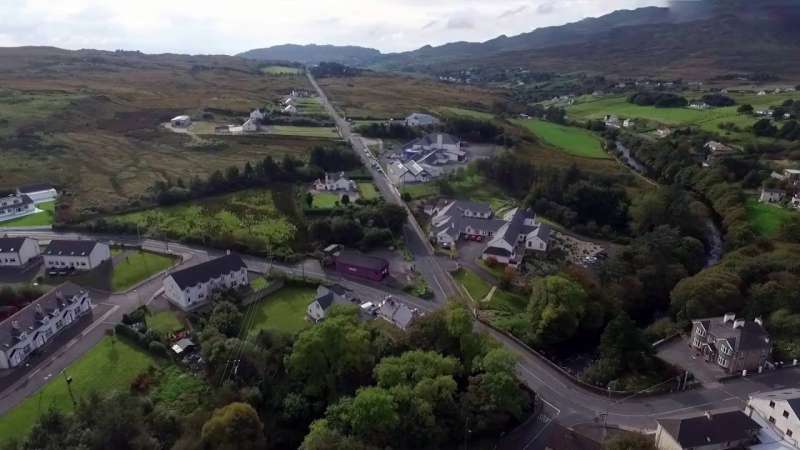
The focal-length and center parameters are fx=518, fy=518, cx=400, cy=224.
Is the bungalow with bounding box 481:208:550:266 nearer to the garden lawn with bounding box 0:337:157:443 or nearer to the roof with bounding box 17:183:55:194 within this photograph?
the garden lawn with bounding box 0:337:157:443

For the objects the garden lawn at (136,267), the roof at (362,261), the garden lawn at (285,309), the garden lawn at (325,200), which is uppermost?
the garden lawn at (325,200)

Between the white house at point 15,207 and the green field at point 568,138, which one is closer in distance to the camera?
the white house at point 15,207

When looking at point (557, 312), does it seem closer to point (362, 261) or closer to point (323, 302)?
point (323, 302)

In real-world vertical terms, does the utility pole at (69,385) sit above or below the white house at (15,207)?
below

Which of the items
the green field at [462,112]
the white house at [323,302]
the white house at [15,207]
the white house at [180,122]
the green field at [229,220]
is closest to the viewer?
the white house at [323,302]

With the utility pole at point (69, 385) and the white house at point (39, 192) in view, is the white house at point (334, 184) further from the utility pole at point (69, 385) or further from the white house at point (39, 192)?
the utility pole at point (69, 385)

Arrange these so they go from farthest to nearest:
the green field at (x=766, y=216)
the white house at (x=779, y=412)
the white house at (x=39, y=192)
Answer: the white house at (x=39, y=192)
the green field at (x=766, y=216)
the white house at (x=779, y=412)

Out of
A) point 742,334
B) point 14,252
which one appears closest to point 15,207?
point 14,252

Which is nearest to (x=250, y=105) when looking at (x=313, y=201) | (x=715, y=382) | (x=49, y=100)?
(x=49, y=100)

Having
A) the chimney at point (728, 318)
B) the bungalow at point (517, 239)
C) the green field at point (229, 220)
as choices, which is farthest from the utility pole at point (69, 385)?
the chimney at point (728, 318)
